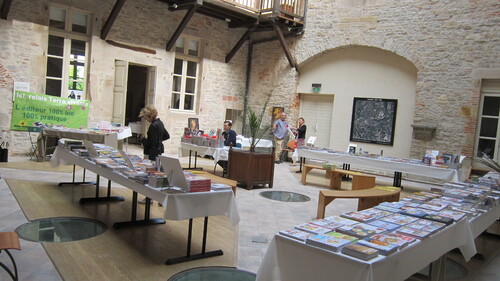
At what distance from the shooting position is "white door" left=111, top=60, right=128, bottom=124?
9891 mm

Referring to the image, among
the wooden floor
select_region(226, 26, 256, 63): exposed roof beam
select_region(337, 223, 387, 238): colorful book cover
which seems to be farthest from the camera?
select_region(226, 26, 256, 63): exposed roof beam

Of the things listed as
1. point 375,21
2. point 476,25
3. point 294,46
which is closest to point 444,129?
point 476,25

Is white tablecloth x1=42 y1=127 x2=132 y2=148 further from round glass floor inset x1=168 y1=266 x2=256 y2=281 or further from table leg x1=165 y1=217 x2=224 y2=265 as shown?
round glass floor inset x1=168 y1=266 x2=256 y2=281

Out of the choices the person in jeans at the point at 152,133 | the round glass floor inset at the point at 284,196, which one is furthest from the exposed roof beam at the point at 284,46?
the person in jeans at the point at 152,133

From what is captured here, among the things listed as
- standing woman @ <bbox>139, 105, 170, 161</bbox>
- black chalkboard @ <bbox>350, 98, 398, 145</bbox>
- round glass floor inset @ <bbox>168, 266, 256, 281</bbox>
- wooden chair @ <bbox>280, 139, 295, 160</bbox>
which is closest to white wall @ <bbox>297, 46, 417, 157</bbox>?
black chalkboard @ <bbox>350, 98, 398, 145</bbox>

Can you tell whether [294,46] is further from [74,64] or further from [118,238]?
[118,238]

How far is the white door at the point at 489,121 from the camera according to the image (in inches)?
348

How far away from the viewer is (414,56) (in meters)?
9.81

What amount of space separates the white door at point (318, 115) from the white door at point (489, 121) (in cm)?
401

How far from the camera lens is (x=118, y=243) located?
3945 mm

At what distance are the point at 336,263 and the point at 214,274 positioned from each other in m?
1.62

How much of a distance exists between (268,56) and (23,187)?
28.4 ft

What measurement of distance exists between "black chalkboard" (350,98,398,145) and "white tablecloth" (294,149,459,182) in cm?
259

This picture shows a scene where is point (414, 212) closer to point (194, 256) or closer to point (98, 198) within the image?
point (194, 256)
